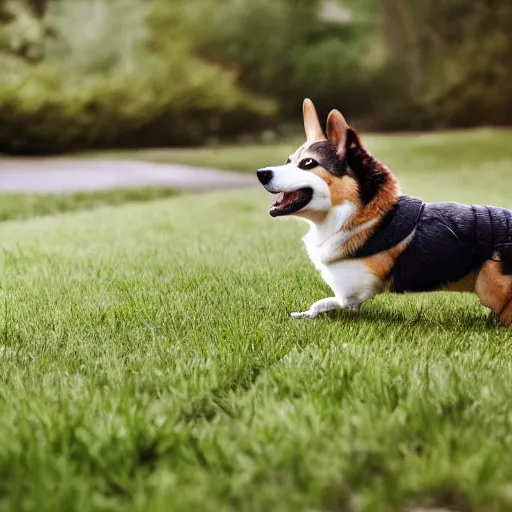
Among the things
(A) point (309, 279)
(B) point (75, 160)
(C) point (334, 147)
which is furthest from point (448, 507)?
(B) point (75, 160)

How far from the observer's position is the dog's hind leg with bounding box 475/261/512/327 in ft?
5.02

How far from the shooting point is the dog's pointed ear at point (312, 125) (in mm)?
1621

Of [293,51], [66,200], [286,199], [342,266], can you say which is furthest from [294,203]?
[293,51]

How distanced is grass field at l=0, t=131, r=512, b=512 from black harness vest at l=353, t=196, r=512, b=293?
125mm

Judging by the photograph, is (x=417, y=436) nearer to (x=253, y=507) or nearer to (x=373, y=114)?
(x=253, y=507)

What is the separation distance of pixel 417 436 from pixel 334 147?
2.63ft

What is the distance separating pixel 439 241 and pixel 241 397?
67 centimetres

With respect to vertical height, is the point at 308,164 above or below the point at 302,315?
above

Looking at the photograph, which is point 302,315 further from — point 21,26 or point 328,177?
point 21,26

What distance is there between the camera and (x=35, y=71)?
7820mm

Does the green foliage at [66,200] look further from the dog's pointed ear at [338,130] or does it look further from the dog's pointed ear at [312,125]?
the dog's pointed ear at [338,130]

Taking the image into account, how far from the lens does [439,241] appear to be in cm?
154

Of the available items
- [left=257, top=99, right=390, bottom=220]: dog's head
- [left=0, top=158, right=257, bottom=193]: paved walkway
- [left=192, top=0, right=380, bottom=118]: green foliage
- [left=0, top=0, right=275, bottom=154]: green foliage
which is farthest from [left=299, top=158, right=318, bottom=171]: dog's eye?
[left=192, top=0, right=380, bottom=118]: green foliage

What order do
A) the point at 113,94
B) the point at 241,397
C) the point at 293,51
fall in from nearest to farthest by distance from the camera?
1. the point at 241,397
2. the point at 113,94
3. the point at 293,51
